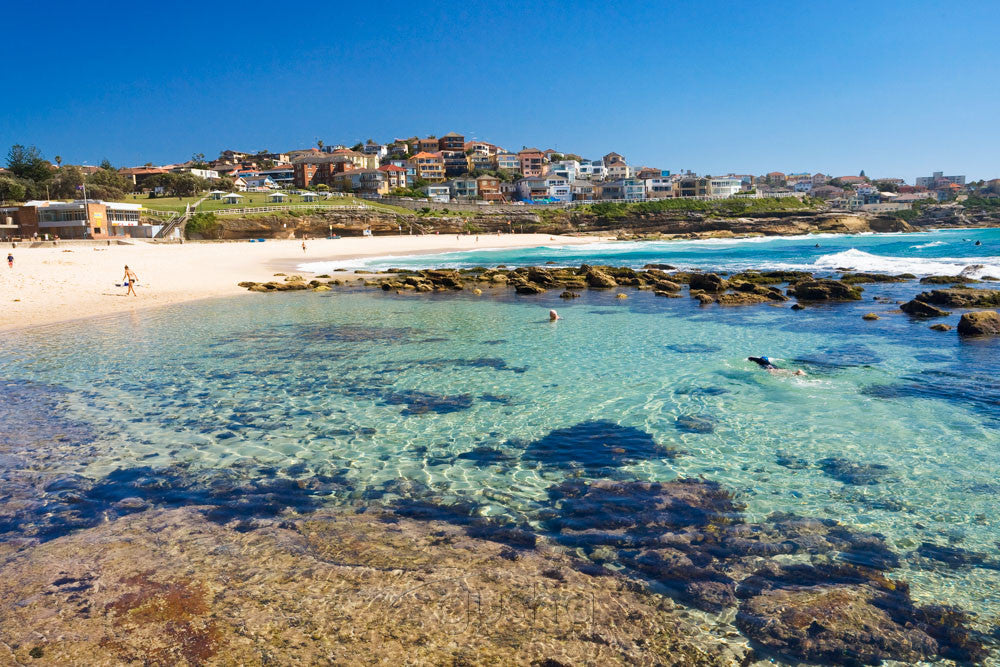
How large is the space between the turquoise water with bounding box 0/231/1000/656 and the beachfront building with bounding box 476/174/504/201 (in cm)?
11855

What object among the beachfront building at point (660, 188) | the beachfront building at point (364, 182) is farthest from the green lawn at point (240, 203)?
the beachfront building at point (660, 188)

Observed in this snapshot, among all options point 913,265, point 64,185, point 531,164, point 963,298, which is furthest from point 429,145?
point 963,298

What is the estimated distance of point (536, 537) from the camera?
650cm

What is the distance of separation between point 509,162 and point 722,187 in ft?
187

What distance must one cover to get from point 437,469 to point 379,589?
3136mm

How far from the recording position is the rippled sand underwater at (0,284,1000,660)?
20.5 feet

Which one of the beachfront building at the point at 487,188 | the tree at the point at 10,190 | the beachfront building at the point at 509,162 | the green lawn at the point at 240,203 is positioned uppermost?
the beachfront building at the point at 509,162

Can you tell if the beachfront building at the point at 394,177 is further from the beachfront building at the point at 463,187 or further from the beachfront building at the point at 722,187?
the beachfront building at the point at 722,187

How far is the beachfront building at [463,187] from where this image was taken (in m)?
132

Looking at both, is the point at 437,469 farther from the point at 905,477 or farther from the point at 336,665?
the point at 905,477

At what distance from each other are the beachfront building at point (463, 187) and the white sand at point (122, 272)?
70.5 meters

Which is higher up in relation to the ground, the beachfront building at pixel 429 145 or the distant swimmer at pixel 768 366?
the beachfront building at pixel 429 145

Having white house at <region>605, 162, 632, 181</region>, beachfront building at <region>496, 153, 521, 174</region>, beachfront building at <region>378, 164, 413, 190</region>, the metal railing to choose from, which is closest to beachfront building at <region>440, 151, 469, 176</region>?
beachfront building at <region>496, 153, 521, 174</region>

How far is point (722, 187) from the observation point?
5866 inches
